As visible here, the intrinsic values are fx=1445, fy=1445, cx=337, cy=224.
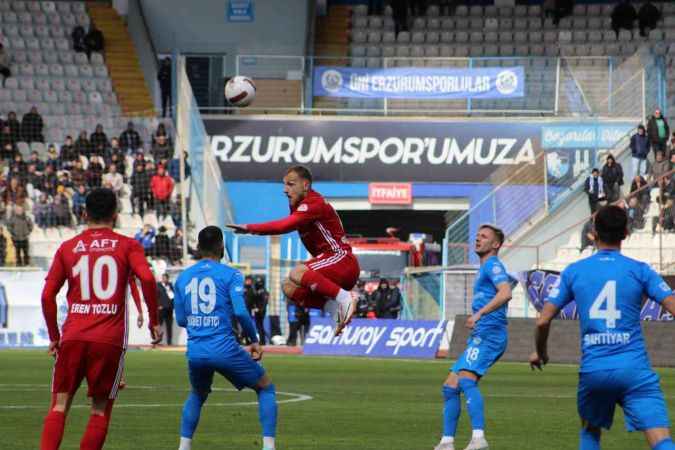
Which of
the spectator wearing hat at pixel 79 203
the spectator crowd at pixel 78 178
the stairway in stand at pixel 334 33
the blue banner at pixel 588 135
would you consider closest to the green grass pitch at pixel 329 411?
the spectator crowd at pixel 78 178

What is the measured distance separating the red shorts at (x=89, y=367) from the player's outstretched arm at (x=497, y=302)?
4.04 metres

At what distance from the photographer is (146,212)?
4253 cm

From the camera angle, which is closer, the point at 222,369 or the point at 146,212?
the point at 222,369

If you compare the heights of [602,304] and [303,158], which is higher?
[303,158]

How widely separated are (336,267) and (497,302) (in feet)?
5.03

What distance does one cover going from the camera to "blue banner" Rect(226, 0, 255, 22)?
4950 cm

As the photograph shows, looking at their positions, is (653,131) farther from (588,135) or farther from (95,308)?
(95,308)

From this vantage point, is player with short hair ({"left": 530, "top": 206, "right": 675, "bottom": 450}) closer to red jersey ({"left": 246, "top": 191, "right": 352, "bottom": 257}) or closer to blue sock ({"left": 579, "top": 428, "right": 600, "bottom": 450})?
blue sock ({"left": 579, "top": 428, "right": 600, "bottom": 450})

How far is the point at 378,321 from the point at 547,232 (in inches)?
266

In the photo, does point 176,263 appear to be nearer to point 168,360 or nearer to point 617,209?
point 168,360

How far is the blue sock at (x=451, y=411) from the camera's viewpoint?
495 inches

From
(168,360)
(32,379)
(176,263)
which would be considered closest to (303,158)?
(176,263)

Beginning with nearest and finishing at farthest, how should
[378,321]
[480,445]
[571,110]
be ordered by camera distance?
[480,445] < [378,321] < [571,110]

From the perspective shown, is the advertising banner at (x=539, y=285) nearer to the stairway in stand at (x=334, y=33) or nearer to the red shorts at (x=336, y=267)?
the stairway in stand at (x=334, y=33)
